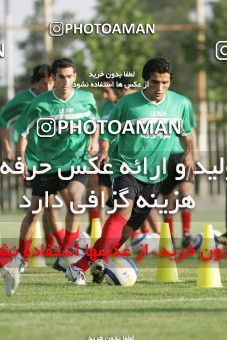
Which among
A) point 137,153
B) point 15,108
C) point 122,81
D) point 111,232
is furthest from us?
point 122,81

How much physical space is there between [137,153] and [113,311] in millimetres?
2573

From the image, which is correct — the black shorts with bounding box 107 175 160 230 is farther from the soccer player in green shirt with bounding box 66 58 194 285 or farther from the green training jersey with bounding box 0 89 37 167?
the green training jersey with bounding box 0 89 37 167

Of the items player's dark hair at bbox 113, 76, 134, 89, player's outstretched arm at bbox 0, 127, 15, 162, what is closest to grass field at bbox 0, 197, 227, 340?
player's outstretched arm at bbox 0, 127, 15, 162

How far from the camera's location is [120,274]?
1146 cm

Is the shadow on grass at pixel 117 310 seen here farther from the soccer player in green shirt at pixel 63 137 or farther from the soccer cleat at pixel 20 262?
the soccer player in green shirt at pixel 63 137

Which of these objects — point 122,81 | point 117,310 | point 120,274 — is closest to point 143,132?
point 120,274

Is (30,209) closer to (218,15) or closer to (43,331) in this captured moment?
(43,331)

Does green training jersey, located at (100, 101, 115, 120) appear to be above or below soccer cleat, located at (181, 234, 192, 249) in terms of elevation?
above

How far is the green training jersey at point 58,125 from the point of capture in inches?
526

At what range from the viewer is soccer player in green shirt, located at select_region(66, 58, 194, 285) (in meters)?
11.3

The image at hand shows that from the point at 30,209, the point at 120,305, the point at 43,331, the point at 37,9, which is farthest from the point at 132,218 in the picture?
the point at 37,9

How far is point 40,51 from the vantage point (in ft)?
210

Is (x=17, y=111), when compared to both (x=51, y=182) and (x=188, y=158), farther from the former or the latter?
(x=188, y=158)

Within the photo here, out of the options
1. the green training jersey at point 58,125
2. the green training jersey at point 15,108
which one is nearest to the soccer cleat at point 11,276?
the green training jersey at point 58,125
